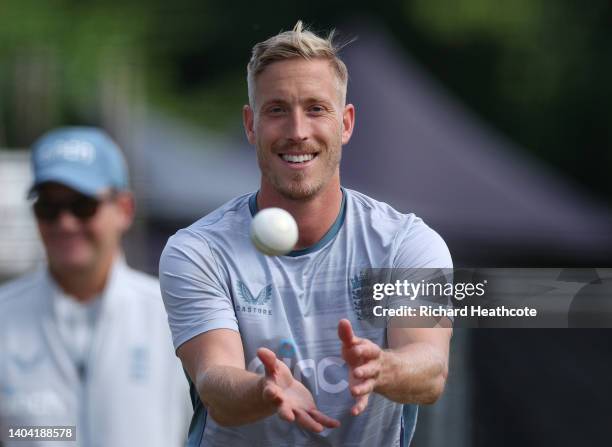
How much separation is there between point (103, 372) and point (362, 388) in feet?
4.61

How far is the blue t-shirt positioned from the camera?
2.67m

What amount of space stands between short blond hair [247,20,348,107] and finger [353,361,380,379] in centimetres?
84

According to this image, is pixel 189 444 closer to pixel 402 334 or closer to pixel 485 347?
pixel 402 334

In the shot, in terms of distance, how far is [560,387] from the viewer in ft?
14.0

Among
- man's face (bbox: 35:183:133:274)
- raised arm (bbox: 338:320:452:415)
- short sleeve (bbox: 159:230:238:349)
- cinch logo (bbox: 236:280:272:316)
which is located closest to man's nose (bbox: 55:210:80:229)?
man's face (bbox: 35:183:133:274)

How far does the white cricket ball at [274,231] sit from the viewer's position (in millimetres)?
2590

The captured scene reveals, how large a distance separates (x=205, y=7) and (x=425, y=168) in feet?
3.88

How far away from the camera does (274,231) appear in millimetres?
2590

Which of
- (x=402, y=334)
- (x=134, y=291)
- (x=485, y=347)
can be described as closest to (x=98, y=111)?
(x=134, y=291)

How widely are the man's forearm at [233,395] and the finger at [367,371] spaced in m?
0.20

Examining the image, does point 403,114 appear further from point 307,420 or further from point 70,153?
point 307,420

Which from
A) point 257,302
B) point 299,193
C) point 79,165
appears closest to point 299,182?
point 299,193

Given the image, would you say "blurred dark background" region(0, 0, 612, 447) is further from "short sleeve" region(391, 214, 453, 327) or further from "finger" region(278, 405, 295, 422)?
"finger" region(278, 405, 295, 422)

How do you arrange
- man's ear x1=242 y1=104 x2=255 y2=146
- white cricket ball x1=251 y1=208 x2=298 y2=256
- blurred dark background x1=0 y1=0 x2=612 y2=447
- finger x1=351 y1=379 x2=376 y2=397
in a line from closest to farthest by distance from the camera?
finger x1=351 y1=379 x2=376 y2=397 < white cricket ball x1=251 y1=208 x2=298 y2=256 < man's ear x1=242 y1=104 x2=255 y2=146 < blurred dark background x1=0 y1=0 x2=612 y2=447
